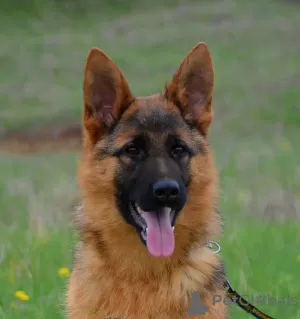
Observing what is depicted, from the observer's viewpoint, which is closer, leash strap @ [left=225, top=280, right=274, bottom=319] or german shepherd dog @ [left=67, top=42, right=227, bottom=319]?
german shepherd dog @ [left=67, top=42, right=227, bottom=319]

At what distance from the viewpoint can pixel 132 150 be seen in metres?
4.23

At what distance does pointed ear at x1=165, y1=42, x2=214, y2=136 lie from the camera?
445cm

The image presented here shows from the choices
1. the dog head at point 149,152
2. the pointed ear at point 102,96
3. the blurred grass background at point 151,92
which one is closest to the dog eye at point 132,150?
the dog head at point 149,152

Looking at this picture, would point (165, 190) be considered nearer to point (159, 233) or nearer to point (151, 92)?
point (159, 233)

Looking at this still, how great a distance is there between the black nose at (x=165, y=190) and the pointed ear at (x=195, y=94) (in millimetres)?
681

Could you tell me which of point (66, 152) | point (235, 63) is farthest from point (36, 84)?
point (235, 63)

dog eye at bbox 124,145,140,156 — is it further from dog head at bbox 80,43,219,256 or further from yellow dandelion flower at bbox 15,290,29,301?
yellow dandelion flower at bbox 15,290,29,301

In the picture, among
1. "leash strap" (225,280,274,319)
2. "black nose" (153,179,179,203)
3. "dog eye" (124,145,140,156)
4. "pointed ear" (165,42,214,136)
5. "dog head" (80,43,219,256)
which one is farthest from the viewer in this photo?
"pointed ear" (165,42,214,136)

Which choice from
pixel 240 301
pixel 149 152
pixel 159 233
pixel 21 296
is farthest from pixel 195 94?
pixel 21 296

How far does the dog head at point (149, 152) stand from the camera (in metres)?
4.05

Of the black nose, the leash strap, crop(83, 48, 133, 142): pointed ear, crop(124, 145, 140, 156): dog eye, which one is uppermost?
crop(83, 48, 133, 142): pointed ear

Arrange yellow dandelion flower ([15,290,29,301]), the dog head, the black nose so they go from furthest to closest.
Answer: yellow dandelion flower ([15,290,29,301]) → the dog head → the black nose

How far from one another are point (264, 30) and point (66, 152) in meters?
13.9

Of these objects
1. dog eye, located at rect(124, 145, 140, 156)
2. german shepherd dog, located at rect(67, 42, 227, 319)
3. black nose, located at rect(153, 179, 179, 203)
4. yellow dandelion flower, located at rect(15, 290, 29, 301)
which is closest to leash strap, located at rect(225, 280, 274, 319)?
german shepherd dog, located at rect(67, 42, 227, 319)
